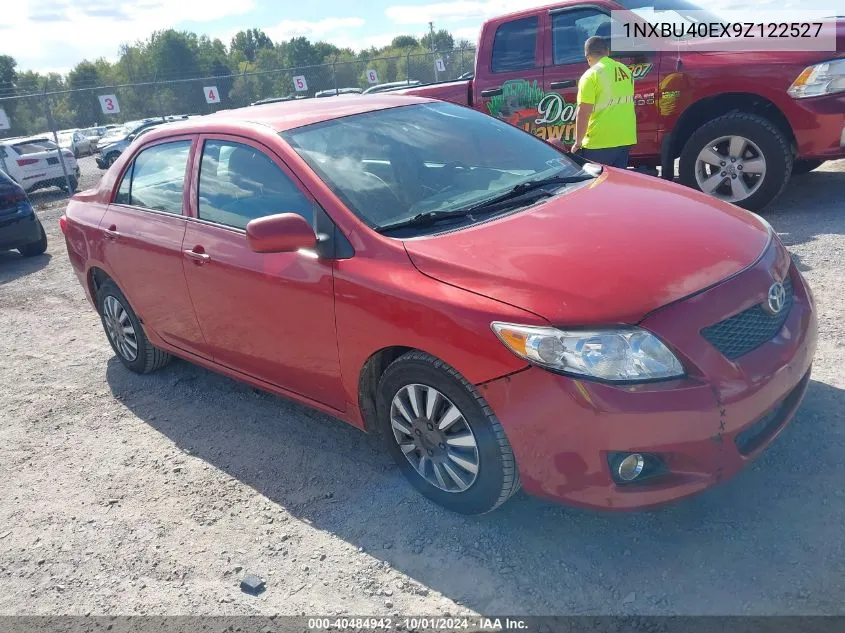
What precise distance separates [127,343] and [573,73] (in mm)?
5155

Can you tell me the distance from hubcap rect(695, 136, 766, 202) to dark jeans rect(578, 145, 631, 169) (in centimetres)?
87

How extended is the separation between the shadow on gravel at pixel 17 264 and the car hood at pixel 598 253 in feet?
24.9

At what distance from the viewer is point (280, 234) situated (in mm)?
3119

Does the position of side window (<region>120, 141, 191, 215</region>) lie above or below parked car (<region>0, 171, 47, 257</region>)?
above

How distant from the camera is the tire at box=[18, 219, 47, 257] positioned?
9.64 m

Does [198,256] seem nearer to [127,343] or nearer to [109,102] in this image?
[127,343]

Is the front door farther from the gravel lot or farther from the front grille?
the front grille

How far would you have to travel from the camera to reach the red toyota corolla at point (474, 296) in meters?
2.53

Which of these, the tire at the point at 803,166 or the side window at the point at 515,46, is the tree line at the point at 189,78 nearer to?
the side window at the point at 515,46

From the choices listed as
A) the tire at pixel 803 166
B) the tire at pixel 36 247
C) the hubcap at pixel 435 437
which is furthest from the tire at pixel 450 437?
the tire at pixel 36 247

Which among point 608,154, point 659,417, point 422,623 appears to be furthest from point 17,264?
point 659,417

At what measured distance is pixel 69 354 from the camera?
583cm

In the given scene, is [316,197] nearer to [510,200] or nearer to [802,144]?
[510,200]

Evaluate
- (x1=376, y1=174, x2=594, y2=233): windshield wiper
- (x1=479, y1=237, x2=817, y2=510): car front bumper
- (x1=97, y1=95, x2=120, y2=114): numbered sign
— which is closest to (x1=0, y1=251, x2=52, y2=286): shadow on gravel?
(x1=376, y1=174, x2=594, y2=233): windshield wiper
